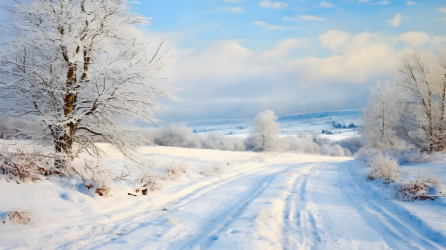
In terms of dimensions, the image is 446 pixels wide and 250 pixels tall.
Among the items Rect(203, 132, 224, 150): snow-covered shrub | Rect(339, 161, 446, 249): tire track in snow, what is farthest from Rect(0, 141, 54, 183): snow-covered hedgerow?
Rect(203, 132, 224, 150): snow-covered shrub

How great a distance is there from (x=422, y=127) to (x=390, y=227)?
17.5 meters

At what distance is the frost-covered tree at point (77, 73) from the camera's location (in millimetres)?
6234

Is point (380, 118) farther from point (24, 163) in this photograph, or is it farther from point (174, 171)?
point (24, 163)

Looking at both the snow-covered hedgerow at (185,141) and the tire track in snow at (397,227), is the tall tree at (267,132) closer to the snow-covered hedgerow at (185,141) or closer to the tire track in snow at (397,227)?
the snow-covered hedgerow at (185,141)

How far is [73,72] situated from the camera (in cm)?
720

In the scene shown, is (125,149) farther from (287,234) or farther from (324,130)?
(324,130)

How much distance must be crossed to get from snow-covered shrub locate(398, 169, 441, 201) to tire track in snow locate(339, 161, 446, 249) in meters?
0.68

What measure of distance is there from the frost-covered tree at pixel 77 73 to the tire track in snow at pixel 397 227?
6.85 meters

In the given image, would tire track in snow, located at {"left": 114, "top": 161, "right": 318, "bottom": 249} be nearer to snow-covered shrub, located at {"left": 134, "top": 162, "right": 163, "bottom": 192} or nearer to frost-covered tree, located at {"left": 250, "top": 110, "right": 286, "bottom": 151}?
snow-covered shrub, located at {"left": 134, "top": 162, "right": 163, "bottom": 192}

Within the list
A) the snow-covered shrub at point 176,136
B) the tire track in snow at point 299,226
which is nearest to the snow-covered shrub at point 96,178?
the tire track in snow at point 299,226

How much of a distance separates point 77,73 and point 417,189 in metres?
11.4

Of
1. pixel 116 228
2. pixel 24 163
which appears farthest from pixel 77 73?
pixel 116 228

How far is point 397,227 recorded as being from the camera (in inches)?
203

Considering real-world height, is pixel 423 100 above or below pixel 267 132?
above
